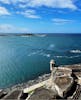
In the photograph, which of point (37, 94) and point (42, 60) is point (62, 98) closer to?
point (37, 94)

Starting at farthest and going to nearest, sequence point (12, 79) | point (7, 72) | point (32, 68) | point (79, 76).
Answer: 1. point (32, 68)
2. point (7, 72)
3. point (12, 79)
4. point (79, 76)

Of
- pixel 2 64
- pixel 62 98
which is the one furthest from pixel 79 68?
pixel 2 64

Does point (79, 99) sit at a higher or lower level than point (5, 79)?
higher

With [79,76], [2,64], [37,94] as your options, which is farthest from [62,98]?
[2,64]

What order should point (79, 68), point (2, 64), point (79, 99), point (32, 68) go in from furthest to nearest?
1. point (2, 64)
2. point (32, 68)
3. point (79, 68)
4. point (79, 99)

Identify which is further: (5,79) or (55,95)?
(5,79)

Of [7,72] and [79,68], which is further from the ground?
[79,68]

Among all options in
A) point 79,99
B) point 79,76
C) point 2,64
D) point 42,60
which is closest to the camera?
point 79,99

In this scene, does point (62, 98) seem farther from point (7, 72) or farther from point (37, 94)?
point (7, 72)

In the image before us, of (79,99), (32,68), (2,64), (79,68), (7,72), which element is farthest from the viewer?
(2,64)
